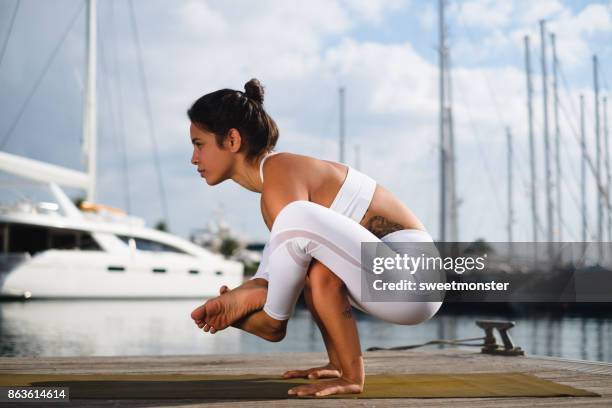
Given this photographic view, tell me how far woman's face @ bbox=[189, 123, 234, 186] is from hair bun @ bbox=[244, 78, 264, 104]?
0.56 feet

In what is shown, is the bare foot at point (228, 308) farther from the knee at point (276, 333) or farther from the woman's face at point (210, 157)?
the woman's face at point (210, 157)

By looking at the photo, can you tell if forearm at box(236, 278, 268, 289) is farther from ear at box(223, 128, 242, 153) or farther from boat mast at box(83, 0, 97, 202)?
boat mast at box(83, 0, 97, 202)

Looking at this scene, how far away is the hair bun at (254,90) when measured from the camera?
6.77 feet

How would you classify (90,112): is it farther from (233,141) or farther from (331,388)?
(331,388)

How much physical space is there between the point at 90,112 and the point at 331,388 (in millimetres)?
15037

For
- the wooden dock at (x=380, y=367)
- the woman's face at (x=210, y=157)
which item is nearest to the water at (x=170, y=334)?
the wooden dock at (x=380, y=367)

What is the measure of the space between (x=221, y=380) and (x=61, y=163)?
13.4 meters

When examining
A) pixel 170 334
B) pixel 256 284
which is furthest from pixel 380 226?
pixel 170 334

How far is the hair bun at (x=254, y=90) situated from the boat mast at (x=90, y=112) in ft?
44.3

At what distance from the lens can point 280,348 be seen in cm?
1265

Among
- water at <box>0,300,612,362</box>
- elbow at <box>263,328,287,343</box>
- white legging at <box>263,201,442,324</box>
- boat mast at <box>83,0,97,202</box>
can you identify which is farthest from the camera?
boat mast at <box>83,0,97,202</box>

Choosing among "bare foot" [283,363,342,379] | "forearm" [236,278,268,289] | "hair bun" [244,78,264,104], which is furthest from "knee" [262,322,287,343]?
"hair bun" [244,78,264,104]

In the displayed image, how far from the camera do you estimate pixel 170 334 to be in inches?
556

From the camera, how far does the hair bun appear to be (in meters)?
2.06
